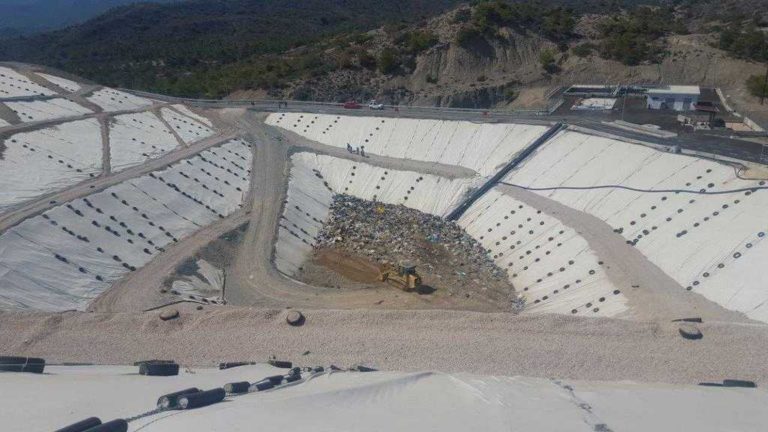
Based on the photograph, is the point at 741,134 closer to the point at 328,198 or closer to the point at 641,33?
the point at 328,198

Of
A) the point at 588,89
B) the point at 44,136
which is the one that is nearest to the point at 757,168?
the point at 588,89

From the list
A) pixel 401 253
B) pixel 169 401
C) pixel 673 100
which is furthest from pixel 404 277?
pixel 673 100

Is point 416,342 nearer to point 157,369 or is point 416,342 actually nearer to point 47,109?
point 157,369

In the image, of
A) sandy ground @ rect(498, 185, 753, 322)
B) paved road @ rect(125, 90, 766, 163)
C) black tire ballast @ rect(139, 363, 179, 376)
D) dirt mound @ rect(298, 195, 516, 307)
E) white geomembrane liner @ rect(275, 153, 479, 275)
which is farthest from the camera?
white geomembrane liner @ rect(275, 153, 479, 275)

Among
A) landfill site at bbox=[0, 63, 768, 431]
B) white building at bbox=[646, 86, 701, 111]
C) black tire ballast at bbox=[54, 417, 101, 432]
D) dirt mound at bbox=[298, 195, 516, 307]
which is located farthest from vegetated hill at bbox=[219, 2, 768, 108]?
black tire ballast at bbox=[54, 417, 101, 432]

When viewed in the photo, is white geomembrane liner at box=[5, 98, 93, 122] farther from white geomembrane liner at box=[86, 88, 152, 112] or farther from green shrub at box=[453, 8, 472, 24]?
green shrub at box=[453, 8, 472, 24]

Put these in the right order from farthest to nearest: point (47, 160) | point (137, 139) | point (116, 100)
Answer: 1. point (116, 100)
2. point (137, 139)
3. point (47, 160)

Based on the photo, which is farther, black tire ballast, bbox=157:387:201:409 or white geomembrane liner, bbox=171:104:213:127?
white geomembrane liner, bbox=171:104:213:127
